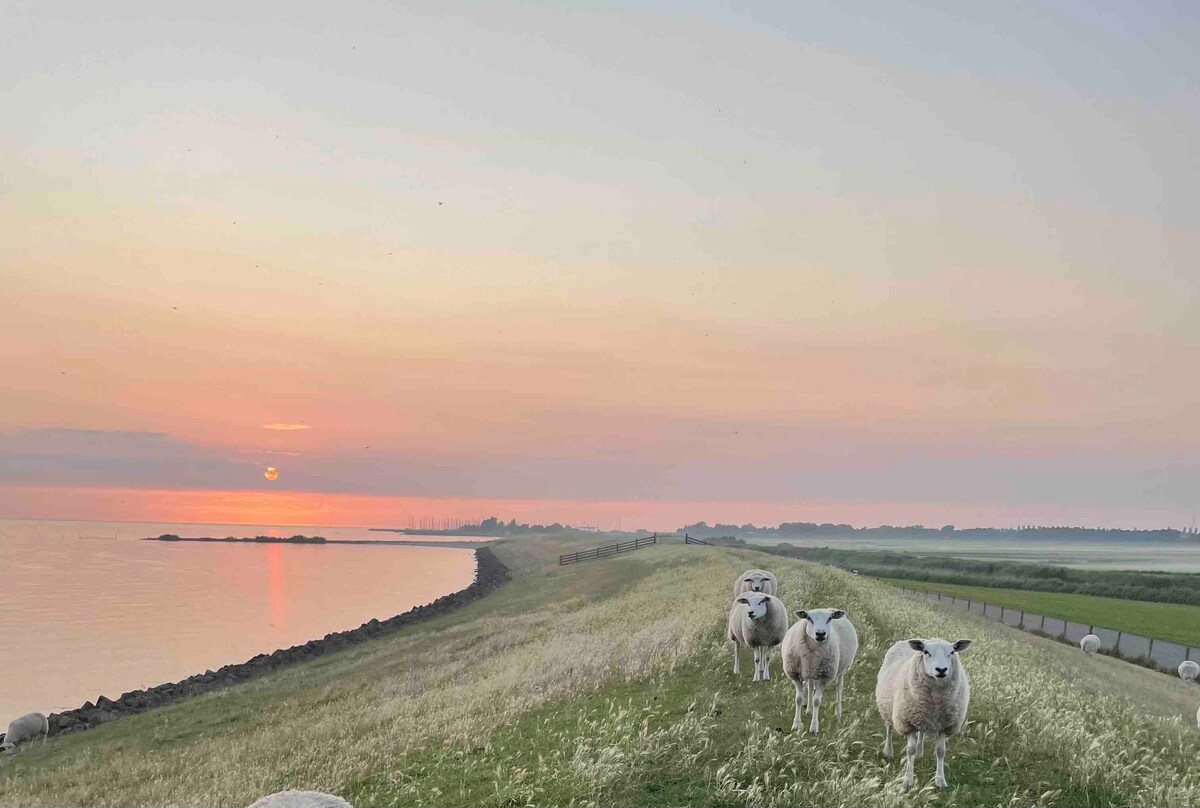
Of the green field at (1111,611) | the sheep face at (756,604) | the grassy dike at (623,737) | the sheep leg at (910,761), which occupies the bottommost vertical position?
the green field at (1111,611)

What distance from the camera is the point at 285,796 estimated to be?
6820 mm

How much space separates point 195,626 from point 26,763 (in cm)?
3661

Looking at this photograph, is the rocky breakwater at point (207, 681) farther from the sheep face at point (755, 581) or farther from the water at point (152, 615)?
the sheep face at point (755, 581)

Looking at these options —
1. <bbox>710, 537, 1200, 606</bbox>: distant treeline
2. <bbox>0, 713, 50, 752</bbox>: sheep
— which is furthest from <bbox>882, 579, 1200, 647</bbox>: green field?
<bbox>0, 713, 50, 752</bbox>: sheep

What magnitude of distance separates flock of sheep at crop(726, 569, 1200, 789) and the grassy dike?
496 millimetres

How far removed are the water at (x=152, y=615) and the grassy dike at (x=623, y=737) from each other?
12418 millimetres

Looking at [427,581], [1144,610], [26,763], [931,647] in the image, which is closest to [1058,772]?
[931,647]

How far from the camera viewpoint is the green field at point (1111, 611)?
1975 inches

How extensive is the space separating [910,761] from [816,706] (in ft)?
7.21

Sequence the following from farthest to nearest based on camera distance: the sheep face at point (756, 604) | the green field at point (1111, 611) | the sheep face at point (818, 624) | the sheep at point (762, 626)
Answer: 1. the green field at point (1111, 611)
2. the sheep at point (762, 626)
3. the sheep face at point (756, 604)
4. the sheep face at point (818, 624)

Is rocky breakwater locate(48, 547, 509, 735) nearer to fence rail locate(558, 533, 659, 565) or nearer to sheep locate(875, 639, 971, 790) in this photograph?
sheep locate(875, 639, 971, 790)

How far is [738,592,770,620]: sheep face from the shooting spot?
53.8 feet

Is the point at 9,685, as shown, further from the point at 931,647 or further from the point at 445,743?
the point at 931,647

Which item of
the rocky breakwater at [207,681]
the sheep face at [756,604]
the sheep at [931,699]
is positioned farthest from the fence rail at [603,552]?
the sheep at [931,699]
